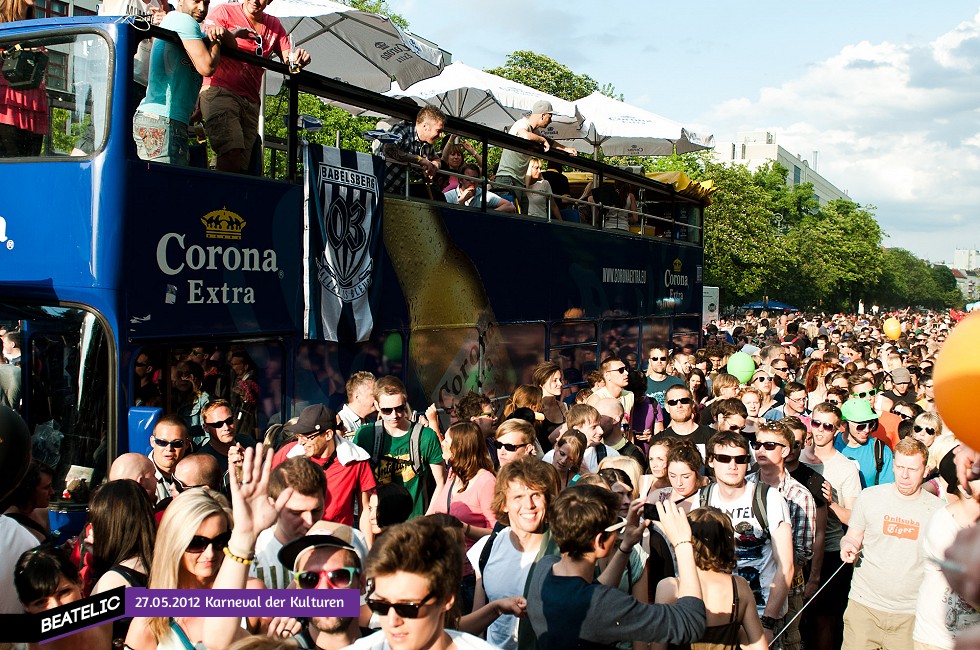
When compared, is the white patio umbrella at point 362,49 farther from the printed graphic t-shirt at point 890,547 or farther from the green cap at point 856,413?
the printed graphic t-shirt at point 890,547

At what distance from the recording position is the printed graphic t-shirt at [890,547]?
5.75 meters

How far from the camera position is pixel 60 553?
3604 millimetres

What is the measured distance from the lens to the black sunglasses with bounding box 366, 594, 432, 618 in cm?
309

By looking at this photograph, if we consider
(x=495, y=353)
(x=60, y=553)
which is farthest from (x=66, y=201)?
(x=495, y=353)

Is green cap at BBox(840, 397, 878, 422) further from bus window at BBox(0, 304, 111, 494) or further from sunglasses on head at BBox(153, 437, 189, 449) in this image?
bus window at BBox(0, 304, 111, 494)

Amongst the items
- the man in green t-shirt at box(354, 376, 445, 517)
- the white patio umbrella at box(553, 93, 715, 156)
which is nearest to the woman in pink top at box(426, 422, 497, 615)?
the man in green t-shirt at box(354, 376, 445, 517)

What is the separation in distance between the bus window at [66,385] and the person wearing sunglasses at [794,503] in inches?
158

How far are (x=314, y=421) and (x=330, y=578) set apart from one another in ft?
8.07

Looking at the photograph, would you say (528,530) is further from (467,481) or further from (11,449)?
(11,449)

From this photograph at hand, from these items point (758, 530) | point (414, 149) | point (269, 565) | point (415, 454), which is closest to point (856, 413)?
point (758, 530)

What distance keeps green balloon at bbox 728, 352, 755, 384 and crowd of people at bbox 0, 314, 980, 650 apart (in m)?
3.70

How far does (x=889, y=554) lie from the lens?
582cm

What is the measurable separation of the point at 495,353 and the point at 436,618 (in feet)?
22.8

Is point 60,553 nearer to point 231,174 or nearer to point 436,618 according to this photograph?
point 436,618
